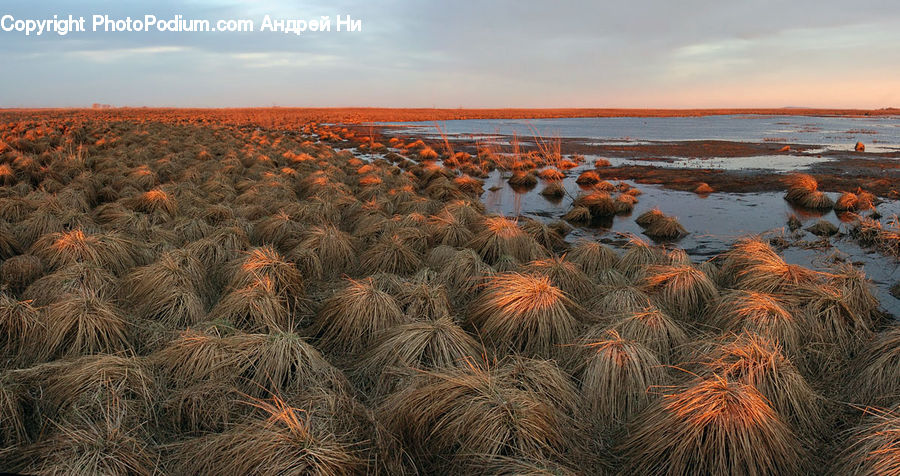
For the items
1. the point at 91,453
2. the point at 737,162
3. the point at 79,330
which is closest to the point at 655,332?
the point at 91,453

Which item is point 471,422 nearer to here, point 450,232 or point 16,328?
point 16,328

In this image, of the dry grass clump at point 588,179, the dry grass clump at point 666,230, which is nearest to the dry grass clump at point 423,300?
the dry grass clump at point 666,230

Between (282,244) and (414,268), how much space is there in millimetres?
3017

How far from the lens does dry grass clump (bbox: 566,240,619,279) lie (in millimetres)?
9281

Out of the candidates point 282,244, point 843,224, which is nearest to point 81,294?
point 282,244

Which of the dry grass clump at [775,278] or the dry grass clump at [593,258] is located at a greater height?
the dry grass clump at [775,278]

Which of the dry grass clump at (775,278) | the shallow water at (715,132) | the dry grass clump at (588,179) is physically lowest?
the dry grass clump at (775,278)

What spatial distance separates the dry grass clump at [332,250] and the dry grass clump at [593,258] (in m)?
4.23

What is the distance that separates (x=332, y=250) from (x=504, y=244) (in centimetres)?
331

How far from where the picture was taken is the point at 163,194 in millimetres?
12156

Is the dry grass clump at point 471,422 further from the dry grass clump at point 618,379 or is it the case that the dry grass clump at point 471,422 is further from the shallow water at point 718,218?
the shallow water at point 718,218

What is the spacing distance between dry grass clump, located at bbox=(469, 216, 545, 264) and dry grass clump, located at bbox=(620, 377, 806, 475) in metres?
5.70

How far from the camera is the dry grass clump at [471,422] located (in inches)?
147

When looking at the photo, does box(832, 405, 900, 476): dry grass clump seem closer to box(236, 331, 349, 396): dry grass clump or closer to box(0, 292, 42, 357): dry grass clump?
box(236, 331, 349, 396): dry grass clump
